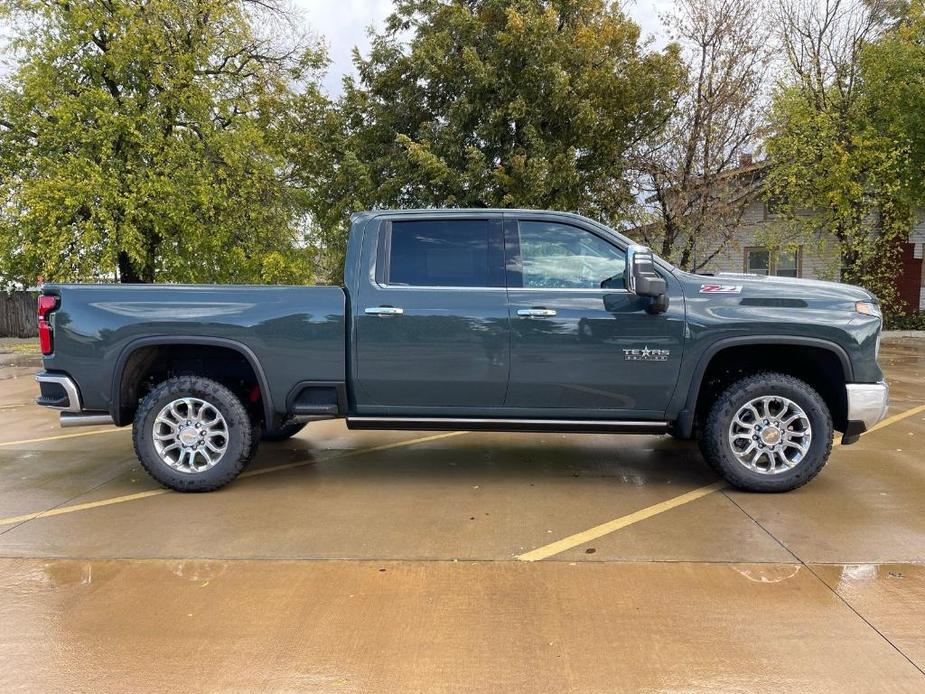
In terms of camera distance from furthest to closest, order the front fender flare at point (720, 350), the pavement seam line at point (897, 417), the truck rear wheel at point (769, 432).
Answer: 1. the pavement seam line at point (897, 417)
2. the truck rear wheel at point (769, 432)
3. the front fender flare at point (720, 350)

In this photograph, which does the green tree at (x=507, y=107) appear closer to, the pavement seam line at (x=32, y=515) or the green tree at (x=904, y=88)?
the green tree at (x=904, y=88)

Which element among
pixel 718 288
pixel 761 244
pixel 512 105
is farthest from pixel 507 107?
pixel 718 288

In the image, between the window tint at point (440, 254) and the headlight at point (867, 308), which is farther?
the window tint at point (440, 254)

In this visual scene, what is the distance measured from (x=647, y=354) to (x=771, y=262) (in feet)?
57.1

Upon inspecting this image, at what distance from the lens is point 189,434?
5.00 meters

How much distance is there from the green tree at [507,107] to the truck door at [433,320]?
9.67m

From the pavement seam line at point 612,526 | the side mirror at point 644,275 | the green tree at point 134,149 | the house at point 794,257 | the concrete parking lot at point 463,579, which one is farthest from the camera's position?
the house at point 794,257

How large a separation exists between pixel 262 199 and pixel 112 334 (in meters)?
15.6

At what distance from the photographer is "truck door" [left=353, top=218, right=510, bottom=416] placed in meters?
4.89

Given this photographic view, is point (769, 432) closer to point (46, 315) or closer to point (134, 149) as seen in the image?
point (46, 315)

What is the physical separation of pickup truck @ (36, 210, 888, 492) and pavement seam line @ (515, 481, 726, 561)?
0.32 metres

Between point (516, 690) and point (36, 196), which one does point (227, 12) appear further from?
point (516, 690)

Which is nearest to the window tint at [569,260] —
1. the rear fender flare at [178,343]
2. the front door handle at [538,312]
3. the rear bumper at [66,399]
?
the front door handle at [538,312]

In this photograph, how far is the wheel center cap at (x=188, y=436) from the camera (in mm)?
5000
